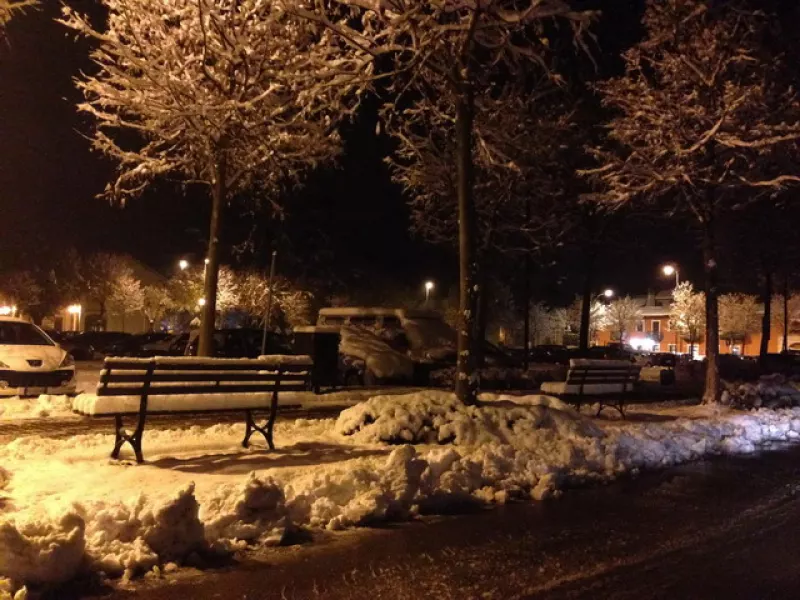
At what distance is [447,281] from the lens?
5762 cm

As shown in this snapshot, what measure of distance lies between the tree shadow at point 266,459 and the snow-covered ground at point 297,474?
0.9 inches

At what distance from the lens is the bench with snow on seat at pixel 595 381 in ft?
50.1

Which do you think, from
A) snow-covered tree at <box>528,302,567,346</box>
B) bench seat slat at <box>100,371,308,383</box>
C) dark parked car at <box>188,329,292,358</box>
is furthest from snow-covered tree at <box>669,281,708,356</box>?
bench seat slat at <box>100,371,308,383</box>

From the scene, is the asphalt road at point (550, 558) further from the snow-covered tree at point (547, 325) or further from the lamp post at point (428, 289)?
the snow-covered tree at point (547, 325)

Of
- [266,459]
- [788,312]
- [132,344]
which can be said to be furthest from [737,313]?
[266,459]

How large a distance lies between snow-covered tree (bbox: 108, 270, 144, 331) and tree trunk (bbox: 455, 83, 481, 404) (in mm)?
50682

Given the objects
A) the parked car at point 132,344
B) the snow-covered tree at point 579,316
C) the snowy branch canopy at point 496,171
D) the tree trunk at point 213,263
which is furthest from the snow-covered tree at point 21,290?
the snow-covered tree at point 579,316

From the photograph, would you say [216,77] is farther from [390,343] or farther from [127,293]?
[127,293]

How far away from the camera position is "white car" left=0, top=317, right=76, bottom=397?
50.8 ft

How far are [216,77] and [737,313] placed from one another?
67637mm

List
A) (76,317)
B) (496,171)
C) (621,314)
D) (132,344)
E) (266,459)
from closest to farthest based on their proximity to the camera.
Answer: (266,459) → (496,171) → (132,344) → (76,317) → (621,314)

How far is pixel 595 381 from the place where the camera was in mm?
15594

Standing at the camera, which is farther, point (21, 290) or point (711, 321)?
point (21, 290)

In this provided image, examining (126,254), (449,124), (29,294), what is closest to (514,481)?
(449,124)
